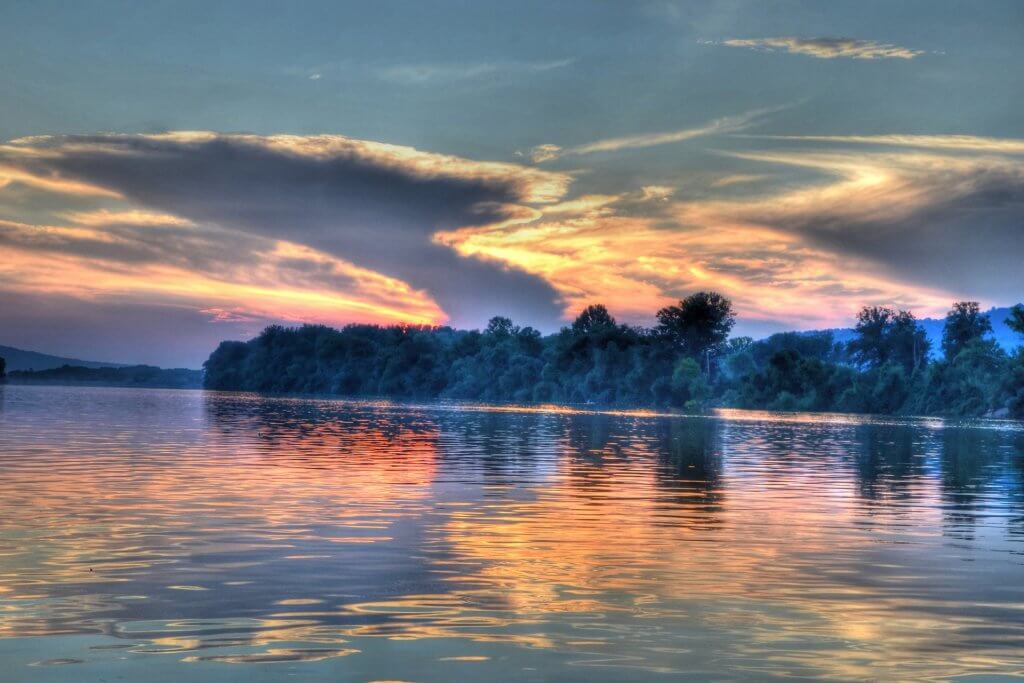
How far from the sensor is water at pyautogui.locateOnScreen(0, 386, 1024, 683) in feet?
36.5

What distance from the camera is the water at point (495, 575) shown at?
36.5ft

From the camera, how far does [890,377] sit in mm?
185125

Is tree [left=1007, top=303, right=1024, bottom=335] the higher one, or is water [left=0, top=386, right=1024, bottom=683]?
tree [left=1007, top=303, right=1024, bottom=335]

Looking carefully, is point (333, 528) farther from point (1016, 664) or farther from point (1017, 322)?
point (1017, 322)

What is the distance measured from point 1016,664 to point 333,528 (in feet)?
42.1

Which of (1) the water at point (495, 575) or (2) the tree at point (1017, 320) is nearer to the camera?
(1) the water at point (495, 575)

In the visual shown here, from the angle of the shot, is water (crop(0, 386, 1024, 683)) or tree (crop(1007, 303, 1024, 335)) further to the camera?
tree (crop(1007, 303, 1024, 335))

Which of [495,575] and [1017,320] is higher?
[1017,320]

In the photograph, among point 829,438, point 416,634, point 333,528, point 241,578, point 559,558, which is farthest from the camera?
point 829,438

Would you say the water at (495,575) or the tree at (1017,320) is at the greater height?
the tree at (1017,320)

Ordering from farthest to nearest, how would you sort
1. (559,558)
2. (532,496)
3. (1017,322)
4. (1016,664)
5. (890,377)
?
(890,377) < (1017,322) < (532,496) < (559,558) < (1016,664)

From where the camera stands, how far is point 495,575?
15992 mm

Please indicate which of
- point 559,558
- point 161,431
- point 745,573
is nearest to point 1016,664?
point 745,573

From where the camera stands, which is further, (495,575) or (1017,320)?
(1017,320)
